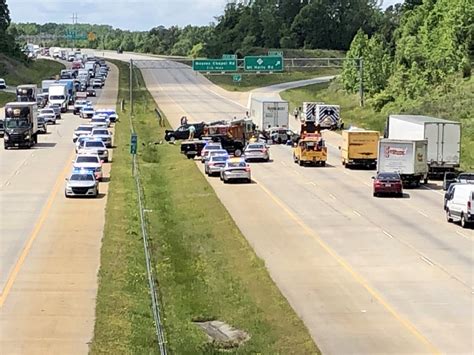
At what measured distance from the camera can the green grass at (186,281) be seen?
→ 22.6m

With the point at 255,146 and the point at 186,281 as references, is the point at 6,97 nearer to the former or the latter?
the point at 255,146

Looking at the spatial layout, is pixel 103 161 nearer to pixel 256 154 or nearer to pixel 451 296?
pixel 256 154

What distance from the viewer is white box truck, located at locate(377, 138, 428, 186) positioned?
5425 cm

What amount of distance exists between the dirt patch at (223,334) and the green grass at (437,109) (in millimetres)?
39444

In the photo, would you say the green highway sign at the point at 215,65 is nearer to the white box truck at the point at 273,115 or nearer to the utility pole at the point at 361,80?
the utility pole at the point at 361,80

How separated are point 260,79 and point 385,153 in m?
114

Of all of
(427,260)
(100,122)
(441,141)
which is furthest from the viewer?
(100,122)

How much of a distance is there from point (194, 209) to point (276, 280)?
15.9 meters

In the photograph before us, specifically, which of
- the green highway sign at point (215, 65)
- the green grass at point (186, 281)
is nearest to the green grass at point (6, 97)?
the green highway sign at point (215, 65)

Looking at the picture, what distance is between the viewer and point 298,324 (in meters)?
24.4

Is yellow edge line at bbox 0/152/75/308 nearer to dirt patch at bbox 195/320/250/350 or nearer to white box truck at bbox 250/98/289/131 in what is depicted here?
dirt patch at bbox 195/320/250/350

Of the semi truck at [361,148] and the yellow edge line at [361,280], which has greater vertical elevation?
the semi truck at [361,148]

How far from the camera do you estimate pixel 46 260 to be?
1253 inches

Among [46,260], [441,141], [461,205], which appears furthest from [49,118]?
[46,260]
